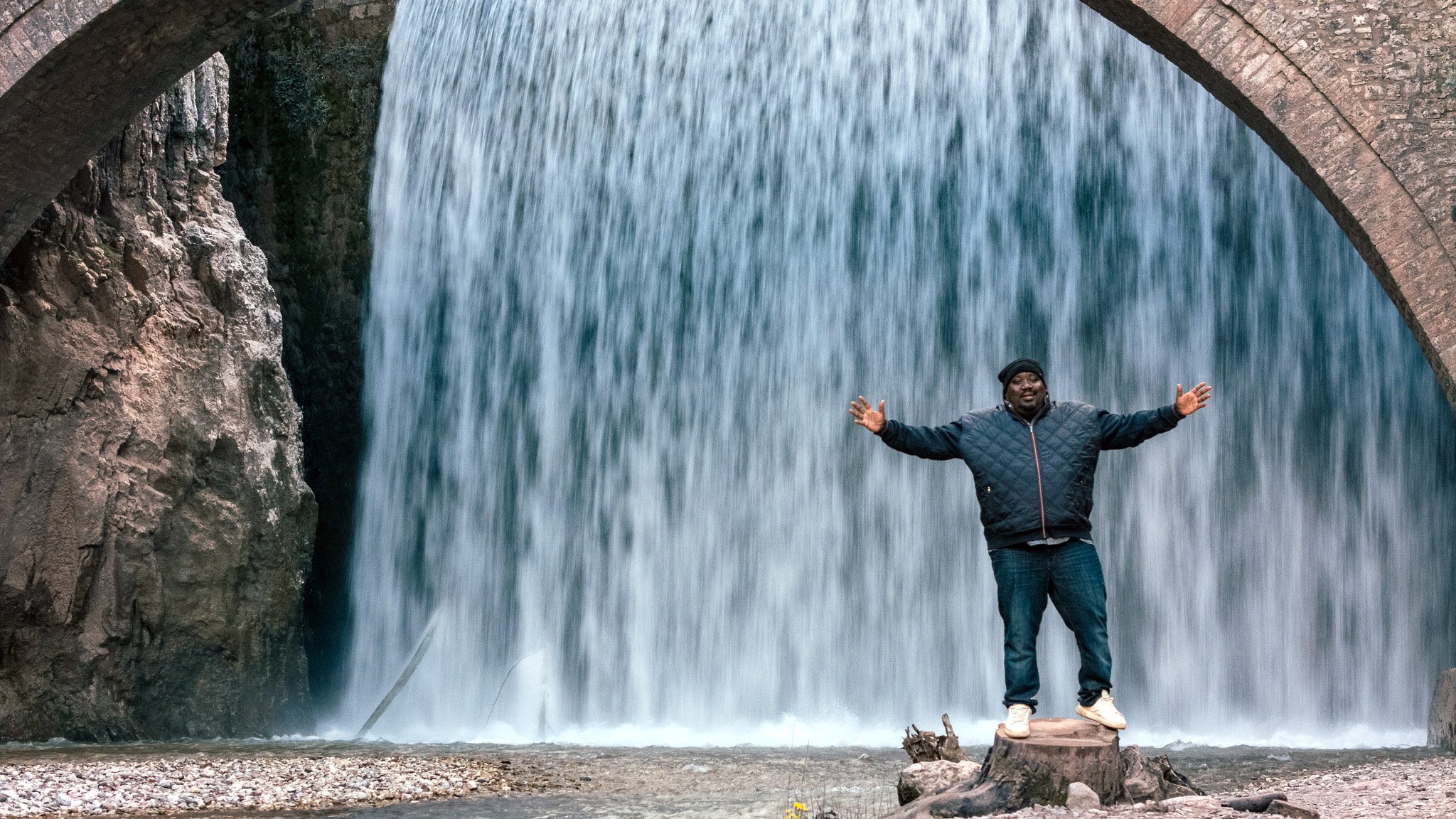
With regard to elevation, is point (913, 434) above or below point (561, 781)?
above

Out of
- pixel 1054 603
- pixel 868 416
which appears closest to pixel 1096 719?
pixel 1054 603

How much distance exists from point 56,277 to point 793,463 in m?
5.65

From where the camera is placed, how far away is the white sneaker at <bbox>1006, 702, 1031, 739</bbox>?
4.02 metres

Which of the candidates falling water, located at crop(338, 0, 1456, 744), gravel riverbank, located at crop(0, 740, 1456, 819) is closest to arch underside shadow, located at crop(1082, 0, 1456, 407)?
gravel riverbank, located at crop(0, 740, 1456, 819)

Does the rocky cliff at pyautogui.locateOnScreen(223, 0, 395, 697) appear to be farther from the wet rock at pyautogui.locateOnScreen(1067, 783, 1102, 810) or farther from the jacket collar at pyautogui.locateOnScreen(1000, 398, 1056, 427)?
the wet rock at pyautogui.locateOnScreen(1067, 783, 1102, 810)

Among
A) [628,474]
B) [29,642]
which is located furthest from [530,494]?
[29,642]

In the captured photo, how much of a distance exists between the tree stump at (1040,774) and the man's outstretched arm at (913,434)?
37.5 inches

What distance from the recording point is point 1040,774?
3.98 meters

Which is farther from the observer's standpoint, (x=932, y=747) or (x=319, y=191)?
(x=319, y=191)

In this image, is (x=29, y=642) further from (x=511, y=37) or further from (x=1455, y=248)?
(x=1455, y=248)

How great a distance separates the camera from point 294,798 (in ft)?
18.9

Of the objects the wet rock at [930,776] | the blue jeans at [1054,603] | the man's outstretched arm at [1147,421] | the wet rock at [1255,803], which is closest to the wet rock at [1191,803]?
the wet rock at [1255,803]

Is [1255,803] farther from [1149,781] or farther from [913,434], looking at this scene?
[913,434]

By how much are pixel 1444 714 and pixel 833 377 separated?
5.22 meters
